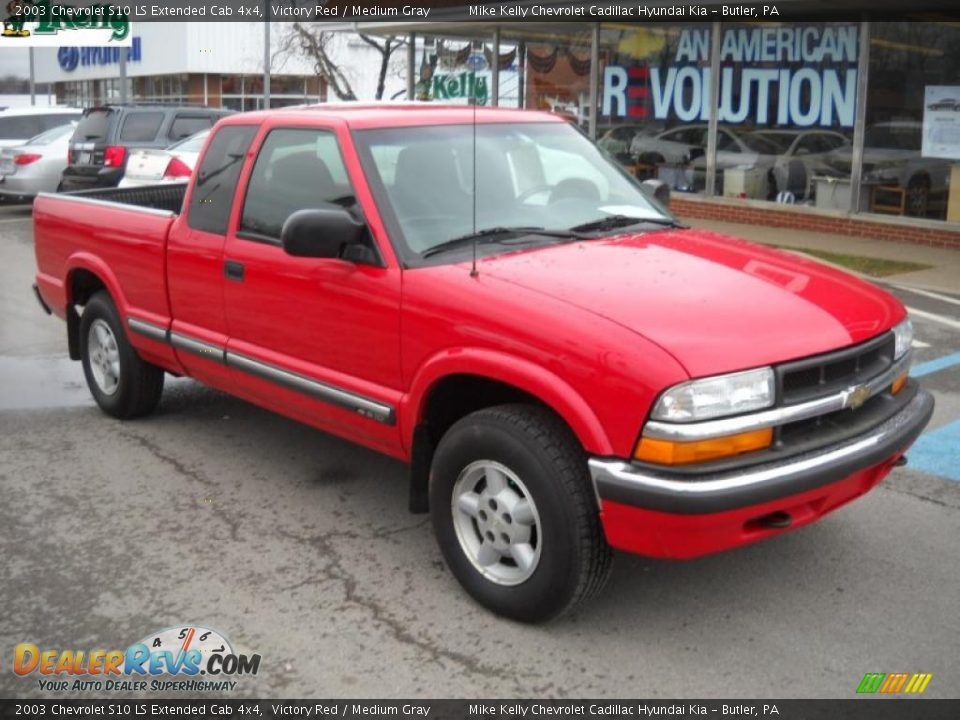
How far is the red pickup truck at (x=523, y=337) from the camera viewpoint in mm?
3537

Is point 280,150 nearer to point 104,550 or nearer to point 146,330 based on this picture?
point 146,330

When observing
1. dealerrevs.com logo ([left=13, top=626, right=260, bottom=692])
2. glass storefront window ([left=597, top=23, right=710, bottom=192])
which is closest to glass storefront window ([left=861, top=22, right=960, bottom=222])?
glass storefront window ([left=597, top=23, right=710, bottom=192])

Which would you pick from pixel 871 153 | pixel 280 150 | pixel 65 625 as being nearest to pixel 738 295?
pixel 280 150

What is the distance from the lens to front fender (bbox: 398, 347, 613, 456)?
11.8ft

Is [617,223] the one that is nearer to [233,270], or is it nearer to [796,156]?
[233,270]

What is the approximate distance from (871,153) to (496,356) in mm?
12663

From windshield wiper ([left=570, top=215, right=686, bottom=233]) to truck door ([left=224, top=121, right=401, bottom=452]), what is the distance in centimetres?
93

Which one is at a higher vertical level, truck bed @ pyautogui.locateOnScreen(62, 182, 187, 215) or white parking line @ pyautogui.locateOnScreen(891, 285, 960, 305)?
truck bed @ pyautogui.locateOnScreen(62, 182, 187, 215)

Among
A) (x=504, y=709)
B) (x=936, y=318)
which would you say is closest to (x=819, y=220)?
(x=936, y=318)

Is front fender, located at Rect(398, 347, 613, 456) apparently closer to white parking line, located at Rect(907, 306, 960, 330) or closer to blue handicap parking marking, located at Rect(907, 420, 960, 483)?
blue handicap parking marking, located at Rect(907, 420, 960, 483)

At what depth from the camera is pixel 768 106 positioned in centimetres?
1616

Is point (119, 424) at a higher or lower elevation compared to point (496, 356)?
lower

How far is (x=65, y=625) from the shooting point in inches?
158

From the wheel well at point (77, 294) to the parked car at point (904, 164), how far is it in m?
11.4
